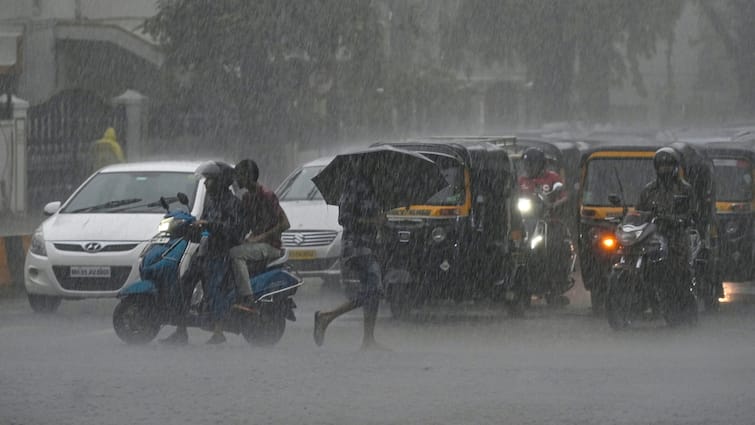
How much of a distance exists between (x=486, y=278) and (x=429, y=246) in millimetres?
672

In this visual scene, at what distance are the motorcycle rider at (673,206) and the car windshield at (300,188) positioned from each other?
5.33 meters

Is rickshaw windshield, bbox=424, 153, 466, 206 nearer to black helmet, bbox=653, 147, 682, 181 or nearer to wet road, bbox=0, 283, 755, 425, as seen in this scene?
wet road, bbox=0, 283, 755, 425

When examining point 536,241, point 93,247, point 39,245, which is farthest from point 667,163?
point 39,245

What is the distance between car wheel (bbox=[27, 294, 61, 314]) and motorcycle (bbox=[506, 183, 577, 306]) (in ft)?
15.9

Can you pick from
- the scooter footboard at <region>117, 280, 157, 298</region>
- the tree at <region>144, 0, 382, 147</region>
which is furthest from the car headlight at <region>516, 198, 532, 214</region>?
the tree at <region>144, 0, 382, 147</region>

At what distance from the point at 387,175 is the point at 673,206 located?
3107 mm

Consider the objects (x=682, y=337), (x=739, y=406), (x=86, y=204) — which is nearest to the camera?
→ (x=739, y=406)

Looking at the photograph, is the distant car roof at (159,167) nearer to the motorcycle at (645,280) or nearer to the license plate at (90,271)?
the license plate at (90,271)

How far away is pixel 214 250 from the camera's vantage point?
1339 centimetres

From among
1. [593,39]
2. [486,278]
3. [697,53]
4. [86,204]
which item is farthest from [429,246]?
[697,53]

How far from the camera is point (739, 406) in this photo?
9461 millimetres

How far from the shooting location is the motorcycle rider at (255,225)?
44.0 feet

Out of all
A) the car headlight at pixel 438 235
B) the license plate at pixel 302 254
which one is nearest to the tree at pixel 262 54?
the license plate at pixel 302 254

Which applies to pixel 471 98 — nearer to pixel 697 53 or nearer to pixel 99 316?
pixel 697 53
